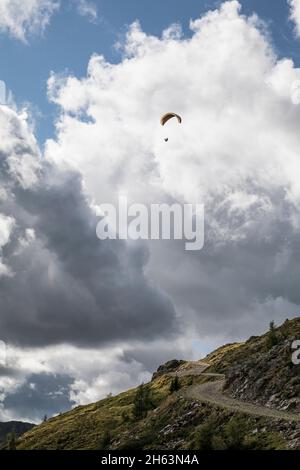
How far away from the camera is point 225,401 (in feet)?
309

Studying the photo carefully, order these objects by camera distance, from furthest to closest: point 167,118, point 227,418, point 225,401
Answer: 1. point 167,118
2. point 225,401
3. point 227,418

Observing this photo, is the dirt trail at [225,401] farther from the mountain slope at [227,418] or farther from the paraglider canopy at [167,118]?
the paraglider canopy at [167,118]

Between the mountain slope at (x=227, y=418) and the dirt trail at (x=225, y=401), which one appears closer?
the mountain slope at (x=227, y=418)

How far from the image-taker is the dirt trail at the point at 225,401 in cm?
7574

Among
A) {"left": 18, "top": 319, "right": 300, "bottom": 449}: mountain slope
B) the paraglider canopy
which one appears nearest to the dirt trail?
{"left": 18, "top": 319, "right": 300, "bottom": 449}: mountain slope

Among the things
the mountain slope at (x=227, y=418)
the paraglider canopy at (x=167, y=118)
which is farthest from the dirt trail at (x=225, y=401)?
the paraglider canopy at (x=167, y=118)

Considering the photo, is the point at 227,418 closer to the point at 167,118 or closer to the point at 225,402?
the point at 225,402

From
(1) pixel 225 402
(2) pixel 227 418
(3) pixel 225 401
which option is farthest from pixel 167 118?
(2) pixel 227 418

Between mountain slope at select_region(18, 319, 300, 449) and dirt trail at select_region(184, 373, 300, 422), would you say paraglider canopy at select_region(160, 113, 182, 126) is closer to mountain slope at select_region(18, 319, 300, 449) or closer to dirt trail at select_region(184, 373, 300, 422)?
mountain slope at select_region(18, 319, 300, 449)

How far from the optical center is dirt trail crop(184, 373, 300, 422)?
7574 centimetres

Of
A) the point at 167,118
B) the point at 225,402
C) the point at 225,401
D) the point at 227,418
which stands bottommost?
the point at 227,418
